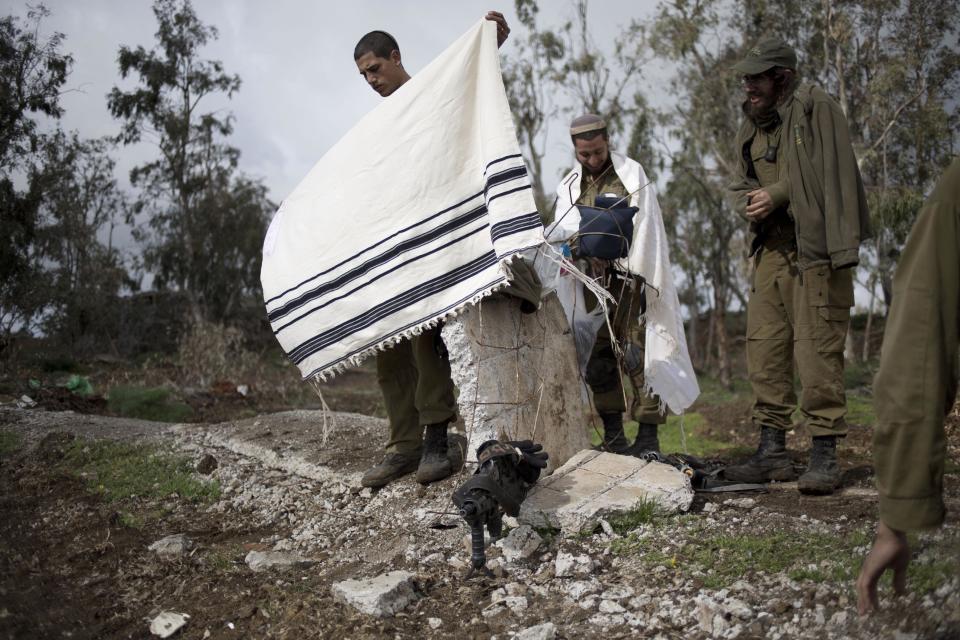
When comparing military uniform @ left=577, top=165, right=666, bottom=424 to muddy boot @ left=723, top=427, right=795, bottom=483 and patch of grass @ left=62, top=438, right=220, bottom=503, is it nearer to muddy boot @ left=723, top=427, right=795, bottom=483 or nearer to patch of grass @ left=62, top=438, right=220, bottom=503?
muddy boot @ left=723, top=427, right=795, bottom=483

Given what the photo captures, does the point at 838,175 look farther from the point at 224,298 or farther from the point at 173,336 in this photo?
the point at 224,298

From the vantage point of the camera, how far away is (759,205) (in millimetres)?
4098

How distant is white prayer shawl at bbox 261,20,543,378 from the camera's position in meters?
4.01

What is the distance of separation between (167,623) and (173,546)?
971 millimetres

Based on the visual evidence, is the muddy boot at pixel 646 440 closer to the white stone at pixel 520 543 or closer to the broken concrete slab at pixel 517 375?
the broken concrete slab at pixel 517 375

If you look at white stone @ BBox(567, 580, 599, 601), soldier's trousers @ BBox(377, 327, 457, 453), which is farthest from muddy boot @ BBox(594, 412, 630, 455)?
white stone @ BBox(567, 580, 599, 601)

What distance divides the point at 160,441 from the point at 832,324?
544cm

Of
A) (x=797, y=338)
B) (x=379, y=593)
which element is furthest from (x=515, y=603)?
(x=797, y=338)

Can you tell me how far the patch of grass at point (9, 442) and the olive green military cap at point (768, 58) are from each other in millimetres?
6476

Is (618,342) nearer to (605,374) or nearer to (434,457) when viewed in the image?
(605,374)

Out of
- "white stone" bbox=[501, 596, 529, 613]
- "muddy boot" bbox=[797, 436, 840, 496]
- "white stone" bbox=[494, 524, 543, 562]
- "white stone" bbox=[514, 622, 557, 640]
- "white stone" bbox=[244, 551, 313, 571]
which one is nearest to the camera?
"white stone" bbox=[514, 622, 557, 640]

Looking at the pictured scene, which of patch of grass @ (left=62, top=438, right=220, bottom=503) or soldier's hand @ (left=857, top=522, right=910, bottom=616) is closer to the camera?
soldier's hand @ (left=857, top=522, right=910, bottom=616)

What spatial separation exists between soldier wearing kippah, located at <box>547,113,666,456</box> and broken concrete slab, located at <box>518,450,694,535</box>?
2.23ft

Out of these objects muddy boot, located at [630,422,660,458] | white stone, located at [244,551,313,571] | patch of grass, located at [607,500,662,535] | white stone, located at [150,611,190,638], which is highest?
muddy boot, located at [630,422,660,458]
